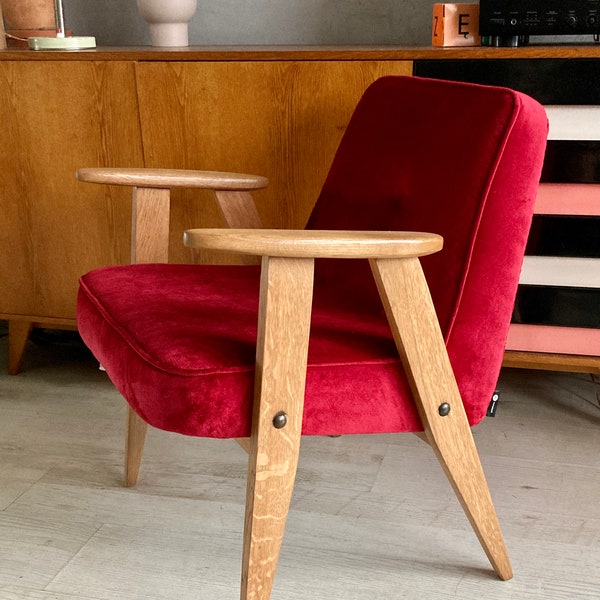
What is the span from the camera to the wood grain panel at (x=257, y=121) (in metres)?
1.89

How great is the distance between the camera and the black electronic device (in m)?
1.74

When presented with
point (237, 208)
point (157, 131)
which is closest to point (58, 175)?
point (157, 131)

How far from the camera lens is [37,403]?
2.18 m

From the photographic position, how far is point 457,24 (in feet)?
6.09

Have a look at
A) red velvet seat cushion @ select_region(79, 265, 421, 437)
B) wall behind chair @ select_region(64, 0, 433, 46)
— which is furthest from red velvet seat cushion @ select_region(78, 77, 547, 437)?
wall behind chair @ select_region(64, 0, 433, 46)

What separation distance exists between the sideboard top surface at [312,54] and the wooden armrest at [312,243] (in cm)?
78

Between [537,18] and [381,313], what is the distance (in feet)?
2.48

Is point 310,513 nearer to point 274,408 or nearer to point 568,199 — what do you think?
point 274,408

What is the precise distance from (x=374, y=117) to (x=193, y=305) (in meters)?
0.54

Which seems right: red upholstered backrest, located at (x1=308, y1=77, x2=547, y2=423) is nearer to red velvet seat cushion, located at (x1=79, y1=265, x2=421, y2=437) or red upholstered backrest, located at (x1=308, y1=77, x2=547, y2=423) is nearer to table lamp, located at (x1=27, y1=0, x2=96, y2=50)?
red velvet seat cushion, located at (x1=79, y1=265, x2=421, y2=437)

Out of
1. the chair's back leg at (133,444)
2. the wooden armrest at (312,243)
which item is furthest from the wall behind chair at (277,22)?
the wooden armrest at (312,243)

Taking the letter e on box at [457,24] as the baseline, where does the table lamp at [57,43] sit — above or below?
below

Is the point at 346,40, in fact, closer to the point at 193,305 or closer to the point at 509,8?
the point at 509,8

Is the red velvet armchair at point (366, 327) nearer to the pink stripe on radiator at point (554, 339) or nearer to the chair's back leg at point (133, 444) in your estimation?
the chair's back leg at point (133, 444)
